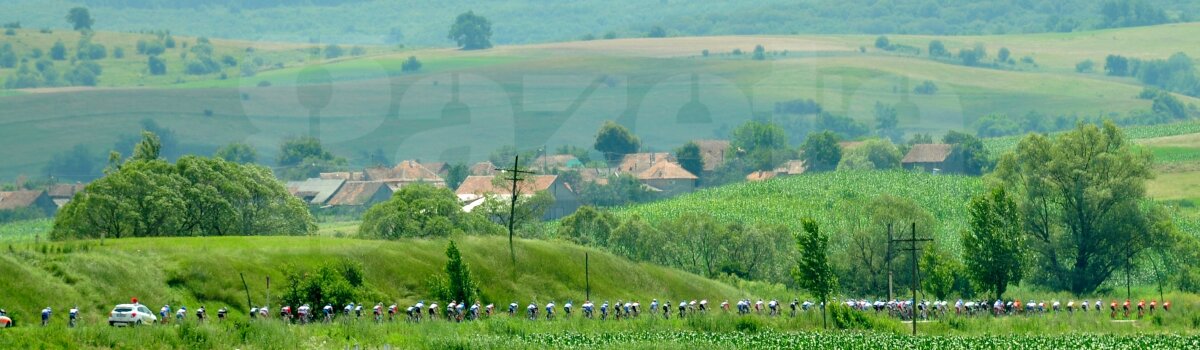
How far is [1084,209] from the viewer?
443 feet

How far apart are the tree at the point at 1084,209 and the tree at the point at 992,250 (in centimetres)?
1285

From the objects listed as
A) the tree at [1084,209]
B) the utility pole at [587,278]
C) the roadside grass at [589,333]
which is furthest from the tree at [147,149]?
the tree at [1084,209]

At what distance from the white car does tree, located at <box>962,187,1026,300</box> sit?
6069cm

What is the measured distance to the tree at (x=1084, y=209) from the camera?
436 ft

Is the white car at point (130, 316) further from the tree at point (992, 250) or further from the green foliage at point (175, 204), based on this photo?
the tree at point (992, 250)

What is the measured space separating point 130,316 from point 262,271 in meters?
16.7

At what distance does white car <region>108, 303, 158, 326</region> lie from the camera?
74.4 m

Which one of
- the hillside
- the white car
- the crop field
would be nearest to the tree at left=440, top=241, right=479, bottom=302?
the hillside

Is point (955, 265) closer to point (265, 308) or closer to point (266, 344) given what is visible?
point (265, 308)

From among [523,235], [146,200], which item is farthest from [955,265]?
[146,200]

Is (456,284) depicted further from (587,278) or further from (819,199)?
(819,199)

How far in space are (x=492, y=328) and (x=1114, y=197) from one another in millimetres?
66514

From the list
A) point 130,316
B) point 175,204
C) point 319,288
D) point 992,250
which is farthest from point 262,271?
point 992,250

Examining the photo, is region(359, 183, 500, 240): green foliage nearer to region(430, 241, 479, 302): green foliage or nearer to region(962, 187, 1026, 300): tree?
region(430, 241, 479, 302): green foliage
